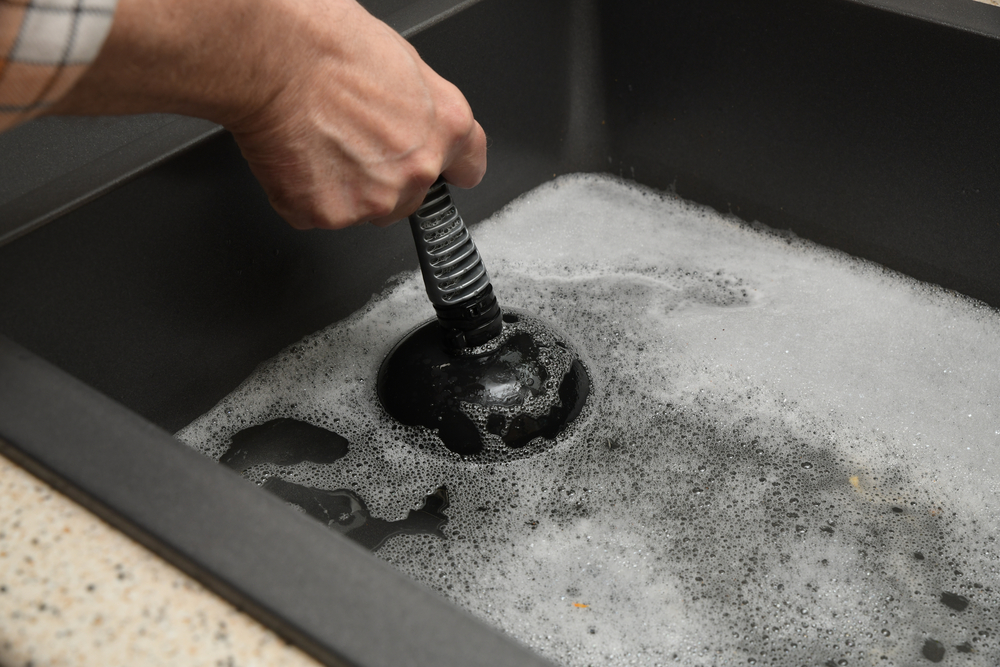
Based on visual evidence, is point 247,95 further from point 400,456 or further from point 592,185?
point 592,185

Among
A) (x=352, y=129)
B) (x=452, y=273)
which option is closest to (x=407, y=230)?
(x=452, y=273)

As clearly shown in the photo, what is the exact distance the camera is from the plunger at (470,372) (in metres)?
0.59

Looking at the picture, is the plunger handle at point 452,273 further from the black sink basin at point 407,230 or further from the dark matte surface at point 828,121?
the dark matte surface at point 828,121

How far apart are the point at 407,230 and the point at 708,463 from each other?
337 millimetres

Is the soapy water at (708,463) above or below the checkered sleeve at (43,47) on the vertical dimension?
below

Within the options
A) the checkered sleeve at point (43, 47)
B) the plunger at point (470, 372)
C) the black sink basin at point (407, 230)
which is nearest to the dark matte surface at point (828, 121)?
the black sink basin at point (407, 230)

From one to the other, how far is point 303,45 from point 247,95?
4cm

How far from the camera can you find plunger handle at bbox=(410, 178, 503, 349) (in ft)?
1.91

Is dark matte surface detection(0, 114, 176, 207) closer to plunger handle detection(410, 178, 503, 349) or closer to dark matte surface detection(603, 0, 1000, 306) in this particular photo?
plunger handle detection(410, 178, 503, 349)

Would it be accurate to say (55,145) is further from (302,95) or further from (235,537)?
(235,537)

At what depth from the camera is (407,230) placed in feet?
2.49

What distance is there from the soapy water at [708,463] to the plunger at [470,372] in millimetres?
16

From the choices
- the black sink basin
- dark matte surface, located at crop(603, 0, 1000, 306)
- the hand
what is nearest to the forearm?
the hand

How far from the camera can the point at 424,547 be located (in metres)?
0.55
